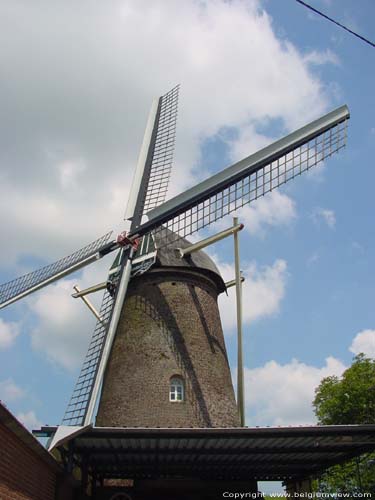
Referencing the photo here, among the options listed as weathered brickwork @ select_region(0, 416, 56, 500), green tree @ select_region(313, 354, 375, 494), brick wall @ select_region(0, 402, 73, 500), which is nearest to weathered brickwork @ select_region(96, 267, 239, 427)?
brick wall @ select_region(0, 402, 73, 500)

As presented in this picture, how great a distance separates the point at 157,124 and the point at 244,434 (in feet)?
45.4

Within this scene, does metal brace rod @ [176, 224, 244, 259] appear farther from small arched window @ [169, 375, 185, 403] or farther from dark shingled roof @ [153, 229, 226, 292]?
small arched window @ [169, 375, 185, 403]

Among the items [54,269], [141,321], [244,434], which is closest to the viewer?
[244,434]

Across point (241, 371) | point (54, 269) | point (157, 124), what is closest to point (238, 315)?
point (241, 371)

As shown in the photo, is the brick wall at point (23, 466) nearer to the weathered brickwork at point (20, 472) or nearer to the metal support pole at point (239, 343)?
the weathered brickwork at point (20, 472)

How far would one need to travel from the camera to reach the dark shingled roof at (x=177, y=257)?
1783 cm

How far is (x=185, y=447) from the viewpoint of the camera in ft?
42.8

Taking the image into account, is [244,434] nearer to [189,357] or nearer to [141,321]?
[189,357]

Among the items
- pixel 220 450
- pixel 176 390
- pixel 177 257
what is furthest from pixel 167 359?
pixel 220 450

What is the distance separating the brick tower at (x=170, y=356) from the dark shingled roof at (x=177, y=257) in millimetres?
31

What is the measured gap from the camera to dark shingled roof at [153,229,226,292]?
58.5ft

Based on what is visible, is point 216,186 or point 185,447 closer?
point 185,447

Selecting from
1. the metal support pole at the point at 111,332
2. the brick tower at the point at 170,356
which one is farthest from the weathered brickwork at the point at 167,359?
the metal support pole at the point at 111,332

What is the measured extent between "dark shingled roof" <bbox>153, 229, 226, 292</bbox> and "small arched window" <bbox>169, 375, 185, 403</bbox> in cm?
347
